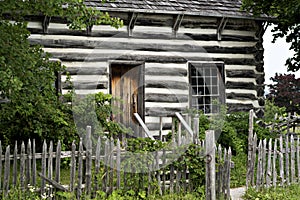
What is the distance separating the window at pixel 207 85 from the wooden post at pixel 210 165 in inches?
255

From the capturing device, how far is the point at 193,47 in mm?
14617

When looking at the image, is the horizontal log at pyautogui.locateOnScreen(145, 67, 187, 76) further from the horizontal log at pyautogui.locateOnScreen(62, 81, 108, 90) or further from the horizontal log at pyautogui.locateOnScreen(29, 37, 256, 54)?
the horizontal log at pyautogui.locateOnScreen(62, 81, 108, 90)

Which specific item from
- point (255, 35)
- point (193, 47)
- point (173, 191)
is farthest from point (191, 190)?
point (255, 35)

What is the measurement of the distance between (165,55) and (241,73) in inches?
95.7

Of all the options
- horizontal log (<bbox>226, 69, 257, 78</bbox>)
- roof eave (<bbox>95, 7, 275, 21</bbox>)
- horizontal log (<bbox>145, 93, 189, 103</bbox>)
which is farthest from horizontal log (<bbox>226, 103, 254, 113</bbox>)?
roof eave (<bbox>95, 7, 275, 21</bbox>)

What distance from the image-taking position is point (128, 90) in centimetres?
1396

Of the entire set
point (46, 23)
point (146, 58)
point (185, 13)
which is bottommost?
point (146, 58)

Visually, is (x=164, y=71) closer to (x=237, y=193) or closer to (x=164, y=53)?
(x=164, y=53)

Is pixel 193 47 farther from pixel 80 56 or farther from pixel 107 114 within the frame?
pixel 107 114

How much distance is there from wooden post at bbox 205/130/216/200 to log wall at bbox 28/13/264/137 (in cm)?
583

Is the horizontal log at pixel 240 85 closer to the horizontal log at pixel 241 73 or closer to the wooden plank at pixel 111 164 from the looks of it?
the horizontal log at pixel 241 73

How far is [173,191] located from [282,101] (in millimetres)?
11108

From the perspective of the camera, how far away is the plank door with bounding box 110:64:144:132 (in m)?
13.9

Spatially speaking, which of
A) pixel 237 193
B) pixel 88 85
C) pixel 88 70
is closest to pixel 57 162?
pixel 237 193
